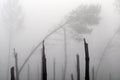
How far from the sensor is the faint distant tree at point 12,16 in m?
1.36

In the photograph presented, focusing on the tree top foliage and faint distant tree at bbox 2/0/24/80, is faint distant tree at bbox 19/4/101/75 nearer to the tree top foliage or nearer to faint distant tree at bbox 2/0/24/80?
the tree top foliage

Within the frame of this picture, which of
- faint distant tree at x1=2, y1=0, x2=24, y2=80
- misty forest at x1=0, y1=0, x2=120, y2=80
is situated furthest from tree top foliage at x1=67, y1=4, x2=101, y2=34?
faint distant tree at x1=2, y1=0, x2=24, y2=80

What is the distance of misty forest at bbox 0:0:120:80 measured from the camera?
135 centimetres

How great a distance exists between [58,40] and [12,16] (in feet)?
1.07

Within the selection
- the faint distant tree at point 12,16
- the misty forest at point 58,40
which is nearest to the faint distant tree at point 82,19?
the misty forest at point 58,40

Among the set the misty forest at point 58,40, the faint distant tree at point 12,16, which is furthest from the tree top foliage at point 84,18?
the faint distant tree at point 12,16

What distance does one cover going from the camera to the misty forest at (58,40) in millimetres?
1349

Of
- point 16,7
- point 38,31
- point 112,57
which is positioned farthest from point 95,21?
point 16,7

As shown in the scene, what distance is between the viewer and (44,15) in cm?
138

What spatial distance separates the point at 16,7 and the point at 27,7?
69 millimetres

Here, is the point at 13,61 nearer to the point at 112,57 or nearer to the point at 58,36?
the point at 58,36

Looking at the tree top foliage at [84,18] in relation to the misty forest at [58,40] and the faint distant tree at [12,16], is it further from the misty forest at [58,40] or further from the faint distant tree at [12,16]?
the faint distant tree at [12,16]

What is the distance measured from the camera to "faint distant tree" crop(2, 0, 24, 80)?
4.47 feet

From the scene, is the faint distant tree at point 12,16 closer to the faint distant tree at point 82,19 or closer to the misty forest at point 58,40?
the misty forest at point 58,40
